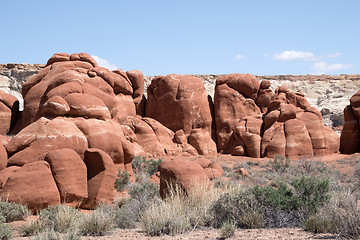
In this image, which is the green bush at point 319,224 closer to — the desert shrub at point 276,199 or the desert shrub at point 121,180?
the desert shrub at point 276,199

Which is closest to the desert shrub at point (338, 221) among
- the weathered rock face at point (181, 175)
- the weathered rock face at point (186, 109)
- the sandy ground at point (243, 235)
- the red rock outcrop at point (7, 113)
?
the sandy ground at point (243, 235)

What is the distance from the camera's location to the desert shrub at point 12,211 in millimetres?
9164

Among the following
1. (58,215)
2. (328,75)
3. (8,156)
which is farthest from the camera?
(328,75)

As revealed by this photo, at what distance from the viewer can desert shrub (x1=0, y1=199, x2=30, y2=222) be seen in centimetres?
916

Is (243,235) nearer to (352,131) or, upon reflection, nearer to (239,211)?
(239,211)

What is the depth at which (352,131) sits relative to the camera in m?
26.8

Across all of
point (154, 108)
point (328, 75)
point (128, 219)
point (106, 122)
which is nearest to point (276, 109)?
point (154, 108)

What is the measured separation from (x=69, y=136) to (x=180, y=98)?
16744 mm

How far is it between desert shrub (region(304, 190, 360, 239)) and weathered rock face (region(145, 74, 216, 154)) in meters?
20.0

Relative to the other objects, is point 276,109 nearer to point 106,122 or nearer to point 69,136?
point 106,122

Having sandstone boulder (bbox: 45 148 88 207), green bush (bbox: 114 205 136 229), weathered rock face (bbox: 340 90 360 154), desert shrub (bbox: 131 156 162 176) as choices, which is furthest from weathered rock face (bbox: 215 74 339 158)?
green bush (bbox: 114 205 136 229)

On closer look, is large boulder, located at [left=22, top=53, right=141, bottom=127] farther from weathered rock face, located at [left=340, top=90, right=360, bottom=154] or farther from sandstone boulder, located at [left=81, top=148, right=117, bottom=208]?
weathered rock face, located at [left=340, top=90, right=360, bottom=154]

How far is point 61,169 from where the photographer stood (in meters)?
10.8

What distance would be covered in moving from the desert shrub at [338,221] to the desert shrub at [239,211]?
39.7 inches
